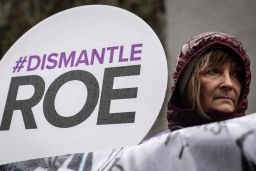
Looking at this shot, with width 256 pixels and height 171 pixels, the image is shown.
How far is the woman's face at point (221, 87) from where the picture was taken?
1304mm

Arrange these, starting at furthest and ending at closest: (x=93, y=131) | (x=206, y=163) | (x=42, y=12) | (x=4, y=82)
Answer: (x=42, y=12), (x=4, y=82), (x=93, y=131), (x=206, y=163)

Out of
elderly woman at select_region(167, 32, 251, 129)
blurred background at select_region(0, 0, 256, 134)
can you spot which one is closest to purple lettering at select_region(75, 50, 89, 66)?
elderly woman at select_region(167, 32, 251, 129)

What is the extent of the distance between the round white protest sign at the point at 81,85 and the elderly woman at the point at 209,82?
0.11m

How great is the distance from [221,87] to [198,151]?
352 mm

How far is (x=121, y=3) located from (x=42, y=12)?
0.56 metres

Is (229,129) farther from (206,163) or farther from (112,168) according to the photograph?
(112,168)

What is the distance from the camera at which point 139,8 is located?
380cm

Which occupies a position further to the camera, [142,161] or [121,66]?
[121,66]

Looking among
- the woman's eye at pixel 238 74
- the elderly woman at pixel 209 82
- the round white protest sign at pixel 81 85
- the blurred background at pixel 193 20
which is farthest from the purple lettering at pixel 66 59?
the blurred background at pixel 193 20

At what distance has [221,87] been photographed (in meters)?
1.32

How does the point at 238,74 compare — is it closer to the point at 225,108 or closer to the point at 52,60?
the point at 225,108

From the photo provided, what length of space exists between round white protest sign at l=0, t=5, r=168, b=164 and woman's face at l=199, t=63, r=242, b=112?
113 mm

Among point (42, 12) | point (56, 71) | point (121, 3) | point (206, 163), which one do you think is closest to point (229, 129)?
point (206, 163)

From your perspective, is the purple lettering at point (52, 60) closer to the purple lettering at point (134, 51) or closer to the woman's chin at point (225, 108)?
the purple lettering at point (134, 51)
